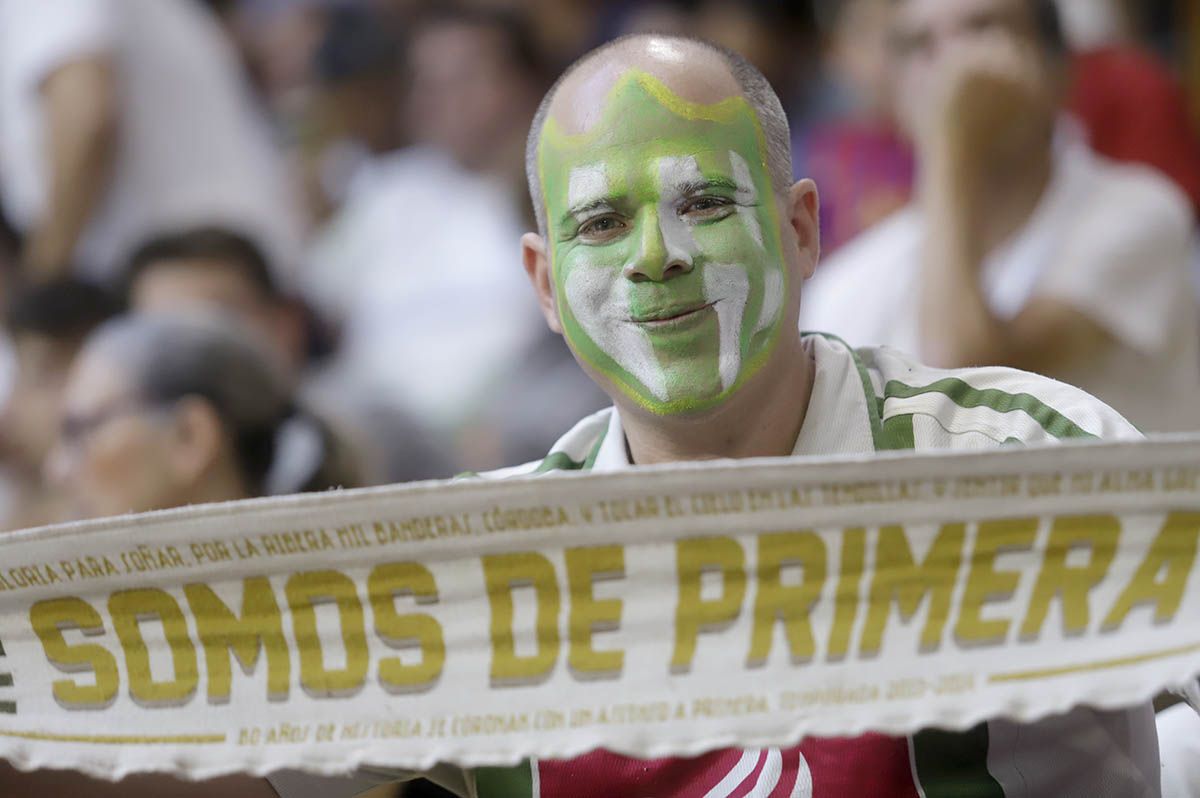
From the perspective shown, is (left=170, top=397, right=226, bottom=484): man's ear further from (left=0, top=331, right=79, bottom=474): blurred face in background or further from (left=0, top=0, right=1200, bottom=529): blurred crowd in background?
(left=0, top=331, right=79, bottom=474): blurred face in background

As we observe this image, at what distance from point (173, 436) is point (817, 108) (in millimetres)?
2484

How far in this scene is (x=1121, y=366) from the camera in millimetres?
3230

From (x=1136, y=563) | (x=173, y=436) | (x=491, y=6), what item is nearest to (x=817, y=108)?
(x=491, y=6)

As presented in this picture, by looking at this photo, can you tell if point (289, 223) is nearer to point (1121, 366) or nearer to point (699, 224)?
point (1121, 366)

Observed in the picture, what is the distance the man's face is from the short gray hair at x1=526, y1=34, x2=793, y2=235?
58.7 inches

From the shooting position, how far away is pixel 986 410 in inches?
72.5

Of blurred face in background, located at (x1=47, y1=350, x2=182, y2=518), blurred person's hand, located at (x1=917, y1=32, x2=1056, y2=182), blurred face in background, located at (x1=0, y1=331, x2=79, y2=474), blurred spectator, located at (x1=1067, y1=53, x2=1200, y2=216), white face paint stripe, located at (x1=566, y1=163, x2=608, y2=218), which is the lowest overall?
blurred face in background, located at (x1=0, y1=331, x2=79, y2=474)

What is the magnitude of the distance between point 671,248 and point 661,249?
0.5 inches

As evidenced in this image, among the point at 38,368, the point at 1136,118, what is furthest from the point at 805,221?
Answer: the point at 38,368

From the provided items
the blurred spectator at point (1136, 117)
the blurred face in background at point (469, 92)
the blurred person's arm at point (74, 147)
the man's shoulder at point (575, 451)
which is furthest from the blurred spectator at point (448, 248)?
the man's shoulder at point (575, 451)

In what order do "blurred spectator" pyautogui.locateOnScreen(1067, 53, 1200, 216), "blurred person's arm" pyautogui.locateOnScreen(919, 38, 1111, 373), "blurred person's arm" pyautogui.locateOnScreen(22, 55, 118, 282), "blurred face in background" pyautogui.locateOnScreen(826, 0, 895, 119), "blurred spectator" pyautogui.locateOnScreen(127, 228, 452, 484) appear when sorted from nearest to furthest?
"blurred person's arm" pyautogui.locateOnScreen(919, 38, 1111, 373)
"blurred spectator" pyautogui.locateOnScreen(1067, 53, 1200, 216)
"blurred face in background" pyautogui.locateOnScreen(826, 0, 895, 119)
"blurred spectator" pyautogui.locateOnScreen(127, 228, 452, 484)
"blurred person's arm" pyautogui.locateOnScreen(22, 55, 118, 282)

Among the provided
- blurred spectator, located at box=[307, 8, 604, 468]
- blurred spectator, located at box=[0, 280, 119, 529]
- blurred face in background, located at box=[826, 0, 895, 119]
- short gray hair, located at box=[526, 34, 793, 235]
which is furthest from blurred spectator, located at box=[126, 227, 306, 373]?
short gray hair, located at box=[526, 34, 793, 235]

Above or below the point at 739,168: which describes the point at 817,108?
below

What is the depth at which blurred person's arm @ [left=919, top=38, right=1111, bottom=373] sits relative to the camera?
10.3 feet
